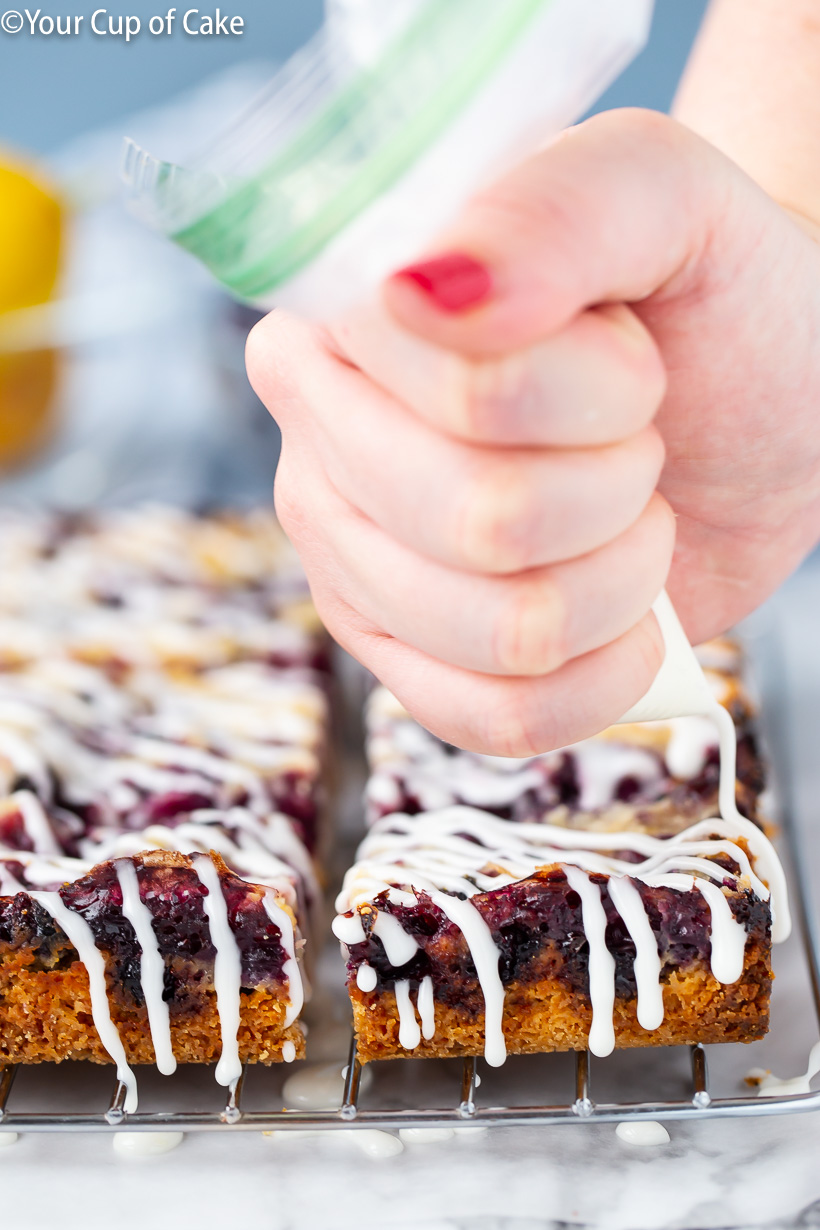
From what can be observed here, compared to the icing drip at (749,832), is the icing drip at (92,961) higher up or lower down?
lower down

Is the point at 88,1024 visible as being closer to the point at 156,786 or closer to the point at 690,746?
the point at 156,786

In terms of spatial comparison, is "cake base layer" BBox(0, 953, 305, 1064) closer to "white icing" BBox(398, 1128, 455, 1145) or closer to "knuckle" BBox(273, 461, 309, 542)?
"white icing" BBox(398, 1128, 455, 1145)

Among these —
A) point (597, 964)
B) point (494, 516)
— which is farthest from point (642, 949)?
point (494, 516)

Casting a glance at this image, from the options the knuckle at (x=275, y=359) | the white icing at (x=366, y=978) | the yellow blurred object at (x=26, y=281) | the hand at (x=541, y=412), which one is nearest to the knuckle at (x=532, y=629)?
the hand at (x=541, y=412)

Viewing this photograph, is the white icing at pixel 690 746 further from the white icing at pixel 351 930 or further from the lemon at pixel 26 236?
the lemon at pixel 26 236

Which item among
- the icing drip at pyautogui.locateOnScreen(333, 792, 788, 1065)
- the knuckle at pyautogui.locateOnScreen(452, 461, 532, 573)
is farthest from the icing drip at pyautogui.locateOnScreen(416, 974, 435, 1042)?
the knuckle at pyautogui.locateOnScreen(452, 461, 532, 573)

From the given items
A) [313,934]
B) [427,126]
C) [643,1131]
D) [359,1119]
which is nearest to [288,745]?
[313,934]
